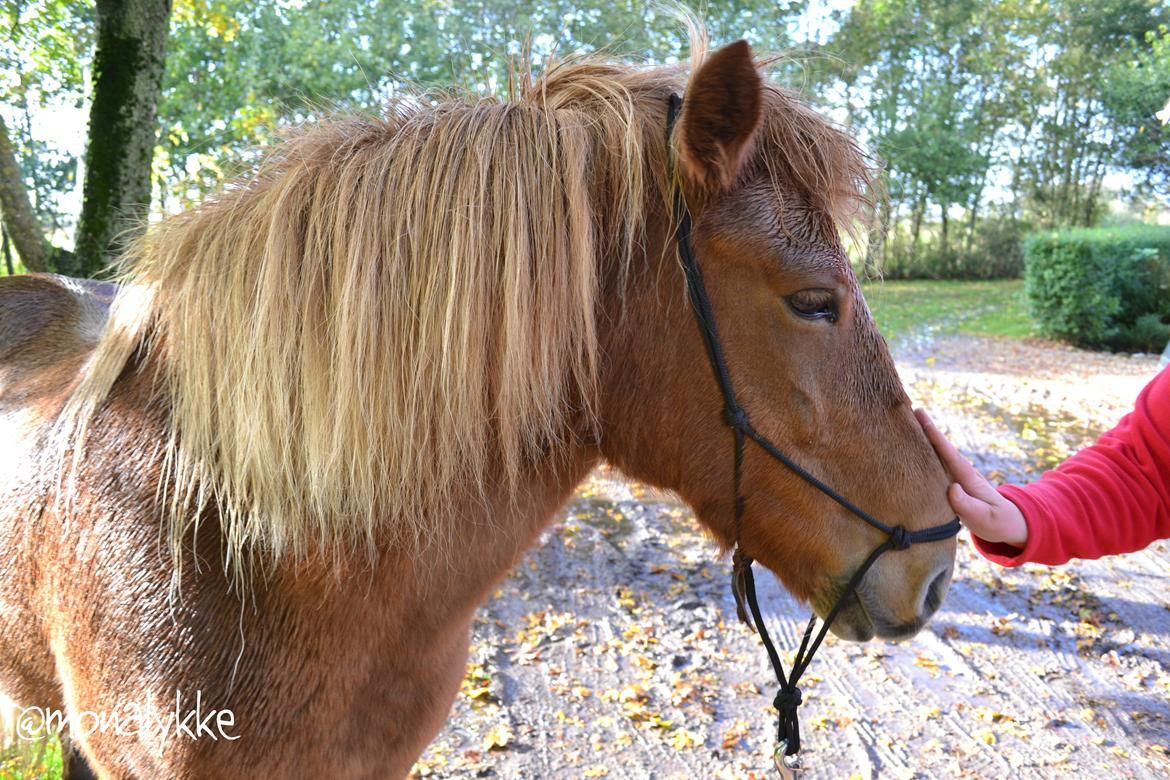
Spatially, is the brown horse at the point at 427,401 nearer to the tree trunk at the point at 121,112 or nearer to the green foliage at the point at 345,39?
the tree trunk at the point at 121,112

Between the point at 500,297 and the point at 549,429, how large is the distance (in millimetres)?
270

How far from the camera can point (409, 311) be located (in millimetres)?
1433

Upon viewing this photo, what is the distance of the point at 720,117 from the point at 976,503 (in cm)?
101

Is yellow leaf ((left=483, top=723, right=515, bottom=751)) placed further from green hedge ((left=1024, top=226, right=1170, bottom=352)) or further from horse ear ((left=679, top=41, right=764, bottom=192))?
green hedge ((left=1024, top=226, right=1170, bottom=352))

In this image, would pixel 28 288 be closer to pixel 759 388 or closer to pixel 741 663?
pixel 759 388

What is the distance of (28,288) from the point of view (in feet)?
8.82

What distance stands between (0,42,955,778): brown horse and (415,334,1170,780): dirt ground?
454mm

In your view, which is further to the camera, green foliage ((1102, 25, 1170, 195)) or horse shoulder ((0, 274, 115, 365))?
green foliage ((1102, 25, 1170, 195))

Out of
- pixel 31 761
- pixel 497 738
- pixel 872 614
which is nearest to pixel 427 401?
pixel 872 614

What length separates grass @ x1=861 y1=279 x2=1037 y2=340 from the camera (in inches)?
543

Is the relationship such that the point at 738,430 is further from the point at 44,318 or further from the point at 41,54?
the point at 41,54

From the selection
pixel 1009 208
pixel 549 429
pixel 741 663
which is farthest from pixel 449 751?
pixel 1009 208

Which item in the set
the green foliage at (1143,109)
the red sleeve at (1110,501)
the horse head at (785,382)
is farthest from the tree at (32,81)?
the green foliage at (1143,109)

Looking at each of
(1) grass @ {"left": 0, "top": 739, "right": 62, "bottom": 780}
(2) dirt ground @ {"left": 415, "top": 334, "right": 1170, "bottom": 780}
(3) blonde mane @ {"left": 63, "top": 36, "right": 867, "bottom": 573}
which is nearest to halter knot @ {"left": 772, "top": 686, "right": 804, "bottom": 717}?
(2) dirt ground @ {"left": 415, "top": 334, "right": 1170, "bottom": 780}
